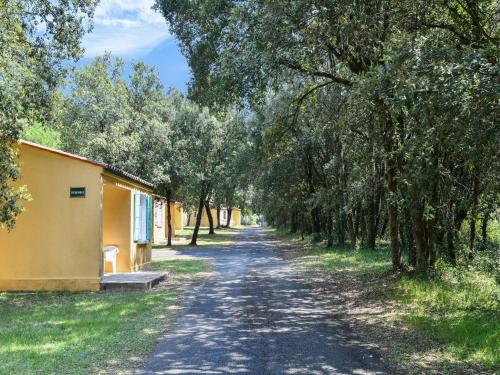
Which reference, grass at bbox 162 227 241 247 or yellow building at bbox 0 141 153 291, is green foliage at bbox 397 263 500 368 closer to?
yellow building at bbox 0 141 153 291

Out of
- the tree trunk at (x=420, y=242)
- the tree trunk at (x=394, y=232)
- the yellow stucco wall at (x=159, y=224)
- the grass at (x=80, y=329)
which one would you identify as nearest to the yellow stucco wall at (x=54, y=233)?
the grass at (x=80, y=329)

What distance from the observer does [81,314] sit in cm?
888

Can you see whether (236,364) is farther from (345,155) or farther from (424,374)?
(345,155)

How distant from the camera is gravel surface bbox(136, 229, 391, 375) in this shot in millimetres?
5543

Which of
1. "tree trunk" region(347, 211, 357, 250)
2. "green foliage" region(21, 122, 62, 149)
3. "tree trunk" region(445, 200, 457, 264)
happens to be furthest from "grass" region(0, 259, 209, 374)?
"green foliage" region(21, 122, 62, 149)

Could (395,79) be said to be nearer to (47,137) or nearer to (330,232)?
(330,232)

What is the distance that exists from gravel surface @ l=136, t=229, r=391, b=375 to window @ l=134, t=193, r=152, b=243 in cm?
436

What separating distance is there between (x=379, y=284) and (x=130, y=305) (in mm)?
5824

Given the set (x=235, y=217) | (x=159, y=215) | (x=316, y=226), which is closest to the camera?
(x=316, y=226)

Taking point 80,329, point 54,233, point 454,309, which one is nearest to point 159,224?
point 54,233

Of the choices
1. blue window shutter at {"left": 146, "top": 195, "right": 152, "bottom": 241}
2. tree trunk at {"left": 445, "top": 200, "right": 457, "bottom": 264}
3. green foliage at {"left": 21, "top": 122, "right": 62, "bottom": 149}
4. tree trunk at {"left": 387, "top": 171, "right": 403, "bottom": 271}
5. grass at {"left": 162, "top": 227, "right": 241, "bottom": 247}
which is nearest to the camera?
tree trunk at {"left": 445, "top": 200, "right": 457, "bottom": 264}

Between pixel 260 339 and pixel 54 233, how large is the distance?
7210mm

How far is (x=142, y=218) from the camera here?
15.6m

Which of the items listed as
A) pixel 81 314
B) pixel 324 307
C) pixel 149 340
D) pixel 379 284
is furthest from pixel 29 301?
pixel 379 284
